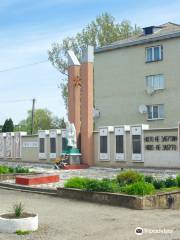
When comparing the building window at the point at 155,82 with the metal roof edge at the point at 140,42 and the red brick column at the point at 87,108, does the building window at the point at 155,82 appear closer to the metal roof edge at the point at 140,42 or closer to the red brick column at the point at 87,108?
the metal roof edge at the point at 140,42

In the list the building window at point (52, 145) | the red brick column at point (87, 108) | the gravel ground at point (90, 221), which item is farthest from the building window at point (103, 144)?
the gravel ground at point (90, 221)

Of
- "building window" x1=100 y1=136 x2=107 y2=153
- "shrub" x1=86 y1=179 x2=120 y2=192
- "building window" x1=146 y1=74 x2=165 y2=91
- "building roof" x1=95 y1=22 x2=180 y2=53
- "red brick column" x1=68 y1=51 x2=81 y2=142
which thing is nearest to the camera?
"shrub" x1=86 y1=179 x2=120 y2=192

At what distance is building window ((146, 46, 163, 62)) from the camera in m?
35.8

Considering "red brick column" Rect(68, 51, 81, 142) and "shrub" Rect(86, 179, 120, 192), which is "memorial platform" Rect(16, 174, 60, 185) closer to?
"shrub" Rect(86, 179, 120, 192)

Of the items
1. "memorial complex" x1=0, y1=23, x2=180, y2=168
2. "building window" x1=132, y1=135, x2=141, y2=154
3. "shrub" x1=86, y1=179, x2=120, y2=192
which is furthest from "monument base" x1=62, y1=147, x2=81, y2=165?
"shrub" x1=86, y1=179, x2=120, y2=192

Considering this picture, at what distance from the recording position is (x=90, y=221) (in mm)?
11164

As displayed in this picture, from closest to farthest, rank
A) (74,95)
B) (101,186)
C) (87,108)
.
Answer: (101,186) < (87,108) < (74,95)

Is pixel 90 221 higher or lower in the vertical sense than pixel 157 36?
lower

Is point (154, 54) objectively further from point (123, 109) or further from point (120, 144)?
point (120, 144)

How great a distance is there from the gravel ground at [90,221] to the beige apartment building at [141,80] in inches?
876

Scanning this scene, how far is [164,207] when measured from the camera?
13.1 metres

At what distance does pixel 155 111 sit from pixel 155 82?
2.13 m

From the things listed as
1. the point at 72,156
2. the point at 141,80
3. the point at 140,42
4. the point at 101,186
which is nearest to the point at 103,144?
the point at 72,156

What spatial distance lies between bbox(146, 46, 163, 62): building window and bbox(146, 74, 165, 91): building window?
4.07 feet
